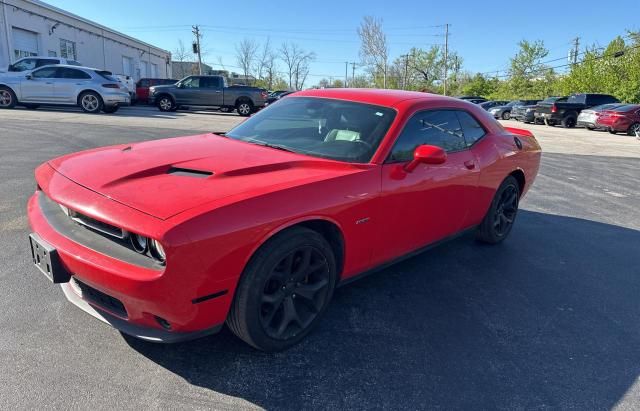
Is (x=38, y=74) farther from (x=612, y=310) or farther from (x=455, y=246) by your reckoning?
(x=612, y=310)

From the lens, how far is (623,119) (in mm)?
19812

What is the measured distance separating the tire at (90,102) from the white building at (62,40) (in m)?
9.99

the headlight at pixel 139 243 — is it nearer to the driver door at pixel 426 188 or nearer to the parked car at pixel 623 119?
the driver door at pixel 426 188

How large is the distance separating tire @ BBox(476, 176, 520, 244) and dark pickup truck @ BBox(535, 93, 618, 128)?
2211cm

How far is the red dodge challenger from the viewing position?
209cm

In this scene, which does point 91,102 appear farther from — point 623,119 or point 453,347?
point 623,119

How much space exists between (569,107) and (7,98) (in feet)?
84.1

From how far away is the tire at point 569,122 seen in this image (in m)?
23.8

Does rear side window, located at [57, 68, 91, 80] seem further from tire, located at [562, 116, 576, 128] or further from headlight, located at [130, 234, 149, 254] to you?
tire, located at [562, 116, 576, 128]

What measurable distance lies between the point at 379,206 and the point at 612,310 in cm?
208

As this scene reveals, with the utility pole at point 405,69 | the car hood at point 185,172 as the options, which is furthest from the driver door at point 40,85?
the utility pole at point 405,69

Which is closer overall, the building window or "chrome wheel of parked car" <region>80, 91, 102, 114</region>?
"chrome wheel of parked car" <region>80, 91, 102, 114</region>

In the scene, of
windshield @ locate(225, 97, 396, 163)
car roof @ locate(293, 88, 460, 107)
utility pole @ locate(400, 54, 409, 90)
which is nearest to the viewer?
windshield @ locate(225, 97, 396, 163)

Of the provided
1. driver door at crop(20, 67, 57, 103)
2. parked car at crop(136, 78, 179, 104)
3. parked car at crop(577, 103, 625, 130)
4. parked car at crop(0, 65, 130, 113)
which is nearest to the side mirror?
parked car at crop(0, 65, 130, 113)
